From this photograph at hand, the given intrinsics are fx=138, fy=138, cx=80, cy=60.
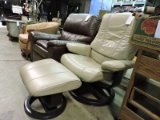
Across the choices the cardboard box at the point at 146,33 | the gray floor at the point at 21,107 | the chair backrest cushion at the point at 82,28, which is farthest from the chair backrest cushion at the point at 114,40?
the gray floor at the point at 21,107

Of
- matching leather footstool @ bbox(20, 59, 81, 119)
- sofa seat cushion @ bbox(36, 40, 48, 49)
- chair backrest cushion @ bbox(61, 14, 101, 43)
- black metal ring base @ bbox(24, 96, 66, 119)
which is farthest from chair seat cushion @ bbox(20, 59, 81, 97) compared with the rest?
chair backrest cushion @ bbox(61, 14, 101, 43)

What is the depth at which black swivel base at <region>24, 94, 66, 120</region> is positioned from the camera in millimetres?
1256

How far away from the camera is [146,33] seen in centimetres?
100

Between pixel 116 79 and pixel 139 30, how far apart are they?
2.01ft

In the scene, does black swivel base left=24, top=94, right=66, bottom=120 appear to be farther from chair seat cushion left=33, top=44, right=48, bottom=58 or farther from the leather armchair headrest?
the leather armchair headrest

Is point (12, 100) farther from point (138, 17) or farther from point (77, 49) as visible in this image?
point (138, 17)

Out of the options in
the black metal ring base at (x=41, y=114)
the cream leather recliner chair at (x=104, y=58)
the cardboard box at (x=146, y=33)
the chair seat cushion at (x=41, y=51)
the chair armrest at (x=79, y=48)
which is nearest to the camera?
the cardboard box at (x=146, y=33)

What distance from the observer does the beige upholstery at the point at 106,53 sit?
1340mm

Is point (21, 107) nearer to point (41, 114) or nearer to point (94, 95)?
point (41, 114)

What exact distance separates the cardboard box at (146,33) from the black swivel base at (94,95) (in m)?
0.74

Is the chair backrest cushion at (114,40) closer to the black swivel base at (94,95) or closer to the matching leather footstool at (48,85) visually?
the black swivel base at (94,95)

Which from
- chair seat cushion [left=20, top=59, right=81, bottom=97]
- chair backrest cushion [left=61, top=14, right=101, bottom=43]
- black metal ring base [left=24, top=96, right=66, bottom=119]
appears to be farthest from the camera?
chair backrest cushion [left=61, top=14, right=101, bottom=43]

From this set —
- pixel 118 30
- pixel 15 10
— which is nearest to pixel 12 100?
pixel 118 30

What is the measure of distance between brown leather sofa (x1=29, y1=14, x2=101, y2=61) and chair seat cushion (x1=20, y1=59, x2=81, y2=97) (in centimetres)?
41
